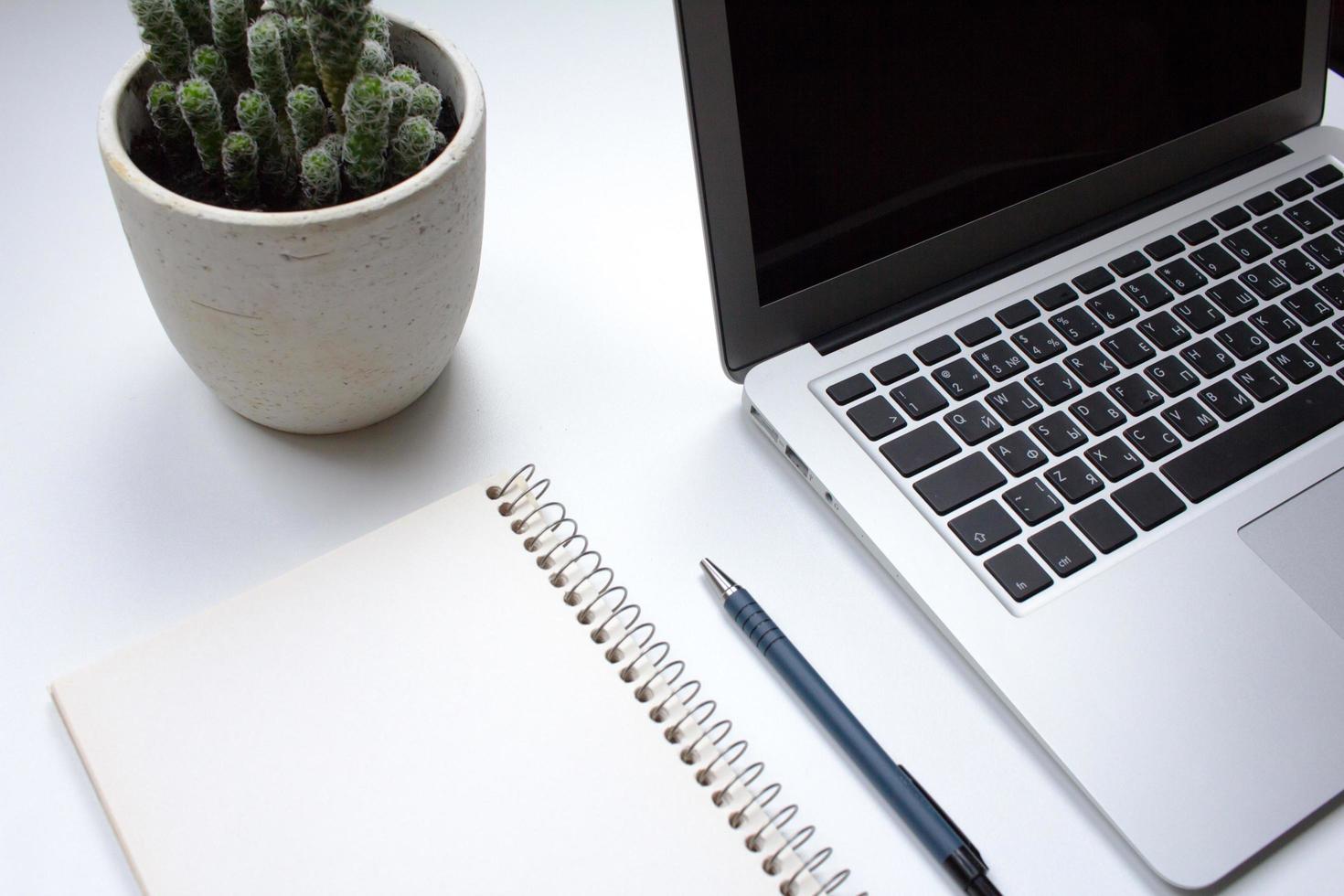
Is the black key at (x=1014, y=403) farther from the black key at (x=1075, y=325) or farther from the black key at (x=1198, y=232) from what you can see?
the black key at (x=1198, y=232)

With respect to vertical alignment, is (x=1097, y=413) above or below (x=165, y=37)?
below

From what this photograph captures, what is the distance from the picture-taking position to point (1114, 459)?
1.69ft

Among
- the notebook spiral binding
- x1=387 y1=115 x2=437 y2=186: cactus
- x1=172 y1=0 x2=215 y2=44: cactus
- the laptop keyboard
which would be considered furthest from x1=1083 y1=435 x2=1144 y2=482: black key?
x1=172 y1=0 x2=215 y2=44: cactus

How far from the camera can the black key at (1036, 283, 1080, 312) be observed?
0.57 meters

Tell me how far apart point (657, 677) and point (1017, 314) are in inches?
9.9

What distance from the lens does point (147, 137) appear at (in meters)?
0.48

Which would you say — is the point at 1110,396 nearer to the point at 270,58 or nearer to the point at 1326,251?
the point at 1326,251

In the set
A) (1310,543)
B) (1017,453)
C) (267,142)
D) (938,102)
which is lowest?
(1310,543)

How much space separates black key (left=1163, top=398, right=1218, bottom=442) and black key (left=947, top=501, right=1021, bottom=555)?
104 millimetres

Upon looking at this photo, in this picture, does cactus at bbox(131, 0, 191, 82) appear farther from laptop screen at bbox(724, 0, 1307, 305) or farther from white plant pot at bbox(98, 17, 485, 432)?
laptop screen at bbox(724, 0, 1307, 305)

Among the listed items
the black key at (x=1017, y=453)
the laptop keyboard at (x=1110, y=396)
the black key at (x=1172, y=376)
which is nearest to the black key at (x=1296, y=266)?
the laptop keyboard at (x=1110, y=396)

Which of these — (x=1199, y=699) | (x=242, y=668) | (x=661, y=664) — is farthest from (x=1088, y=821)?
(x=242, y=668)

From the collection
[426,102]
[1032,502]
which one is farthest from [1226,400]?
[426,102]

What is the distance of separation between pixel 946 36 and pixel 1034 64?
0.06m
